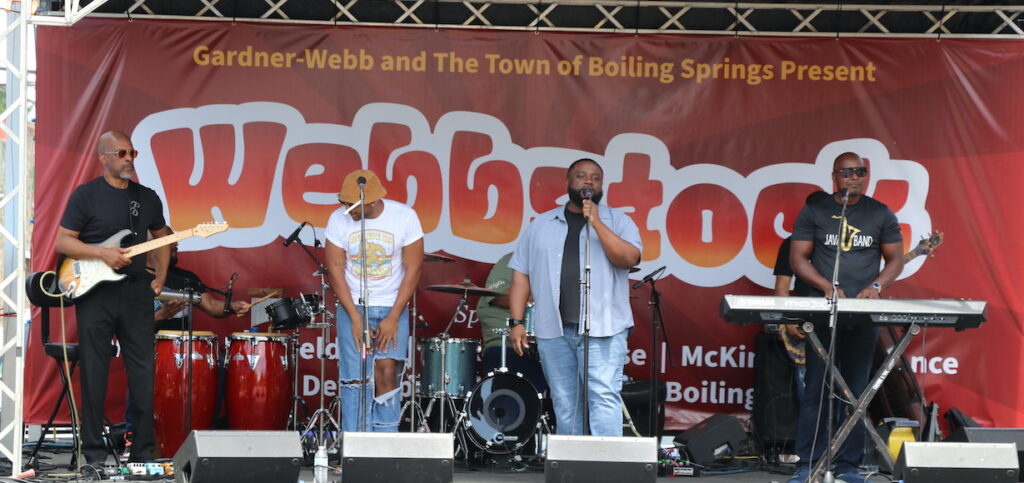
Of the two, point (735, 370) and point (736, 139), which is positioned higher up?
point (736, 139)

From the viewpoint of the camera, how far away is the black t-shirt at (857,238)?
7359 millimetres

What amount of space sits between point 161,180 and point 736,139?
4.68 meters

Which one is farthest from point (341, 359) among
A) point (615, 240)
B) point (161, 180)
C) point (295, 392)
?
point (161, 180)

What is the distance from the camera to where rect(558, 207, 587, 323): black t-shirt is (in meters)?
7.04

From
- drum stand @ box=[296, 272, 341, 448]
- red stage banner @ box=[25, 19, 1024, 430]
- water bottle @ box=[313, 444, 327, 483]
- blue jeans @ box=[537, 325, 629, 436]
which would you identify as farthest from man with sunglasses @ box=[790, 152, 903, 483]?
drum stand @ box=[296, 272, 341, 448]

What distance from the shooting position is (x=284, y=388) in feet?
28.9

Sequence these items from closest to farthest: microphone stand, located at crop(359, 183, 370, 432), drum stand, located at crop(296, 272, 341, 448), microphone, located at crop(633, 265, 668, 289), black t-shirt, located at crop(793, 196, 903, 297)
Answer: microphone stand, located at crop(359, 183, 370, 432) → black t-shirt, located at crop(793, 196, 903, 297) → drum stand, located at crop(296, 272, 341, 448) → microphone, located at crop(633, 265, 668, 289)

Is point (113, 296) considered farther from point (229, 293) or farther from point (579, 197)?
point (579, 197)

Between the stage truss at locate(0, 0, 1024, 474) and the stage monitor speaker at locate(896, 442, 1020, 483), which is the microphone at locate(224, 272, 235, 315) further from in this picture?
the stage monitor speaker at locate(896, 442, 1020, 483)

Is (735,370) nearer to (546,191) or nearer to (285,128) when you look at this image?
(546,191)

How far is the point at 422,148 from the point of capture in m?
9.60

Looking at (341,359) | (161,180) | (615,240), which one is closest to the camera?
(615,240)

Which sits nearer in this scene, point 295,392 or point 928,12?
point 295,392

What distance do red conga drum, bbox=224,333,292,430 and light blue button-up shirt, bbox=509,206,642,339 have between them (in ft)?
8.03
